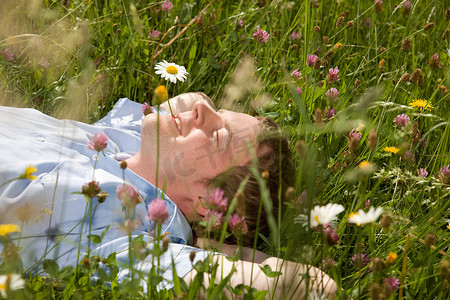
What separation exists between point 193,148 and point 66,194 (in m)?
0.53

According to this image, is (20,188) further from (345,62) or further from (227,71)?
(345,62)

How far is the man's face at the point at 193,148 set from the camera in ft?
6.72

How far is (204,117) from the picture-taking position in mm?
2127

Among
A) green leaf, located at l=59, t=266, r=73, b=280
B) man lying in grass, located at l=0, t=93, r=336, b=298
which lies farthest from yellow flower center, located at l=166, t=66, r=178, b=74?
green leaf, located at l=59, t=266, r=73, b=280

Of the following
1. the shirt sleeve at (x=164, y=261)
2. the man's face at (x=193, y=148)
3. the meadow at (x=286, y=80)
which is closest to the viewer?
the shirt sleeve at (x=164, y=261)

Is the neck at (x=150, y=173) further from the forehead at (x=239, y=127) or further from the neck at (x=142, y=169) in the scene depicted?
the forehead at (x=239, y=127)

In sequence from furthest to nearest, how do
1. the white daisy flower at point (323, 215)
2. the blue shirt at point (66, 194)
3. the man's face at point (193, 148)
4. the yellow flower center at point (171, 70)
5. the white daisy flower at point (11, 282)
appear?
the yellow flower center at point (171, 70)
the man's face at point (193, 148)
the blue shirt at point (66, 194)
the white daisy flower at point (323, 215)
the white daisy flower at point (11, 282)

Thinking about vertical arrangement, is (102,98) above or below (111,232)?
above

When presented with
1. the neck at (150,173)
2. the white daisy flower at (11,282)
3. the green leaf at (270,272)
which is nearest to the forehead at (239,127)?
the neck at (150,173)

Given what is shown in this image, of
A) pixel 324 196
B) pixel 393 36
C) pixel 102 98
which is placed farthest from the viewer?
pixel 393 36

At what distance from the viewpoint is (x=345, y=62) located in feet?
9.27

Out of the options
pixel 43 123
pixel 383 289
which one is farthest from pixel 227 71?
pixel 383 289

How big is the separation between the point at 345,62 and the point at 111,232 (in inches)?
61.1

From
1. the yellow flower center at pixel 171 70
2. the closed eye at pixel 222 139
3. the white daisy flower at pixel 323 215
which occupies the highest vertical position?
the yellow flower center at pixel 171 70
